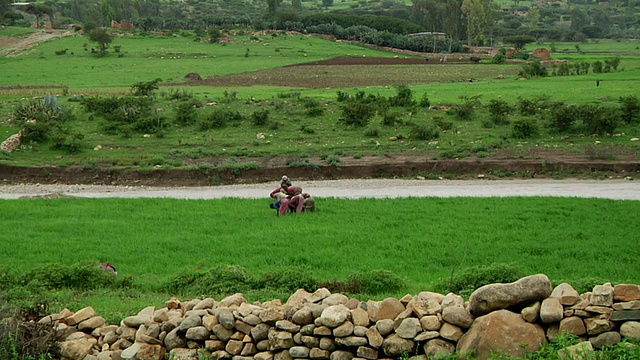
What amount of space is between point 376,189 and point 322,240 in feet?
35.5

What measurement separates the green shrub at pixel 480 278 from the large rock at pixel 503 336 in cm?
282

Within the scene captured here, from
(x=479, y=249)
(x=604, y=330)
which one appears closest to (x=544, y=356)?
(x=604, y=330)

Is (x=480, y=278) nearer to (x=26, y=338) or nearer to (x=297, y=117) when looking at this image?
(x=26, y=338)

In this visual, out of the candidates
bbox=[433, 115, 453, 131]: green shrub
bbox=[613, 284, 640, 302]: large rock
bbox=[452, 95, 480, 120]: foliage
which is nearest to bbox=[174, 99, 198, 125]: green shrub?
bbox=[433, 115, 453, 131]: green shrub

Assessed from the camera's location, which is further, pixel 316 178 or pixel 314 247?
pixel 316 178

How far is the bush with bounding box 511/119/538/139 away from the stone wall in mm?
24575

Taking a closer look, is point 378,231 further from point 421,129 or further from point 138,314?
point 421,129

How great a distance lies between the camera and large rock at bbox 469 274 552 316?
369 inches

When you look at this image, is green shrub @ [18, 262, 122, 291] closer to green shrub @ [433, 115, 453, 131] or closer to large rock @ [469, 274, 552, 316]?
large rock @ [469, 274, 552, 316]

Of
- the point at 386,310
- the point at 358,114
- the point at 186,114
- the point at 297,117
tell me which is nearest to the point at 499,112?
the point at 358,114

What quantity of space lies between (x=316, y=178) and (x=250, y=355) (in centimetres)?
2005

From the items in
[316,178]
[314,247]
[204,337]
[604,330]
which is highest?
[604,330]

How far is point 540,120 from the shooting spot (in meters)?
36.2

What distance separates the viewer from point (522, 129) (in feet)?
111
